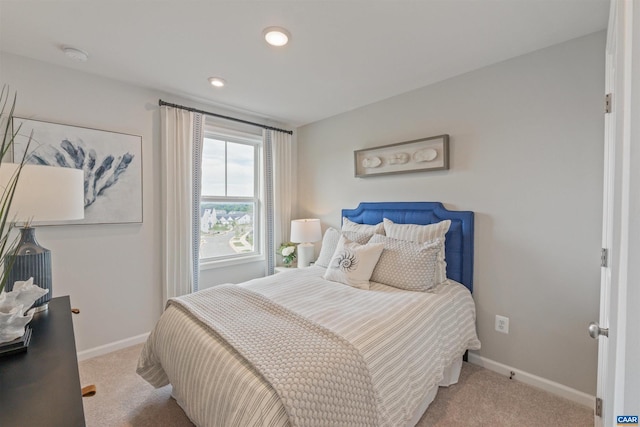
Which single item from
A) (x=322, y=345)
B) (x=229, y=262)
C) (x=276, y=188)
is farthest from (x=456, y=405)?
(x=276, y=188)

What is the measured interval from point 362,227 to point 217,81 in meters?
1.93

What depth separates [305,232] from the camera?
3.31 meters

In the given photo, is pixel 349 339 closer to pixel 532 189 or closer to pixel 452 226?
pixel 452 226

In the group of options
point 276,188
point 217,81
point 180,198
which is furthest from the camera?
point 276,188

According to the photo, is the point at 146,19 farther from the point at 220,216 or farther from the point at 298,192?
the point at 298,192

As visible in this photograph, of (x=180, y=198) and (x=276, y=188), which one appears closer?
(x=180, y=198)

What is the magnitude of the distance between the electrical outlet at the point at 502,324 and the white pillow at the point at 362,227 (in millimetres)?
1157

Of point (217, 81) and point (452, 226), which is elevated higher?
point (217, 81)

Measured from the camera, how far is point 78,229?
237cm

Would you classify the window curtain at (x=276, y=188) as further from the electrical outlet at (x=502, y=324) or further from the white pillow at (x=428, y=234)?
the electrical outlet at (x=502, y=324)

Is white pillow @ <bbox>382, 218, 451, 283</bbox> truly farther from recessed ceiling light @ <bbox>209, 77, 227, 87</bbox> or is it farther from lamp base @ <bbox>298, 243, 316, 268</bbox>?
recessed ceiling light @ <bbox>209, 77, 227, 87</bbox>

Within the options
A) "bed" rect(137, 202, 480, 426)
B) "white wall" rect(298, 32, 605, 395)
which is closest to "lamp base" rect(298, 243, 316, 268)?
"bed" rect(137, 202, 480, 426)

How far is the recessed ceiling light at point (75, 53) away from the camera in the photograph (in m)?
2.01

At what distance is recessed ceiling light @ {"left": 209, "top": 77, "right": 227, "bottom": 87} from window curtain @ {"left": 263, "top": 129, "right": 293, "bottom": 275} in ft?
3.26
